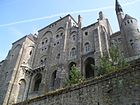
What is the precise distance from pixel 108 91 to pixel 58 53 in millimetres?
25686

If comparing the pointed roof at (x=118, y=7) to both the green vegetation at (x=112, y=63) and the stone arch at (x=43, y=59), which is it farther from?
the green vegetation at (x=112, y=63)

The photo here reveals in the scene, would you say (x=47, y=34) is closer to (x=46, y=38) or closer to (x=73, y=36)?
(x=46, y=38)

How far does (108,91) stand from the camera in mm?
8852

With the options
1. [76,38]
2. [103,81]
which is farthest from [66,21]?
[103,81]

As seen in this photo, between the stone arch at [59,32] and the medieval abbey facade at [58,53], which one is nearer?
the medieval abbey facade at [58,53]

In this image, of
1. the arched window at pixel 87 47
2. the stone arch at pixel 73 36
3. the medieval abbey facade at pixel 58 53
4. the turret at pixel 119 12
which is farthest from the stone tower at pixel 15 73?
the turret at pixel 119 12

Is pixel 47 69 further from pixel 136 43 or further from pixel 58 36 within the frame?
pixel 136 43

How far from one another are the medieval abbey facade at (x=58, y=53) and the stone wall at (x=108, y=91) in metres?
16.4

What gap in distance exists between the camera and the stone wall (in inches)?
324

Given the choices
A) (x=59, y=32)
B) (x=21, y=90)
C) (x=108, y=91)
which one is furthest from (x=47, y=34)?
(x=108, y=91)

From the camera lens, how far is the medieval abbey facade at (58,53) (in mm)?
29438

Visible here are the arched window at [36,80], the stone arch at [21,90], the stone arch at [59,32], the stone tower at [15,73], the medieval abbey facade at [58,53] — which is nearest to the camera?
the medieval abbey facade at [58,53]

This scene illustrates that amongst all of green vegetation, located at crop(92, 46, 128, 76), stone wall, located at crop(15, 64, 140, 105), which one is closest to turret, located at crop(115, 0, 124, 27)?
green vegetation, located at crop(92, 46, 128, 76)

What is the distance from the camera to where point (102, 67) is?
20547 millimetres
